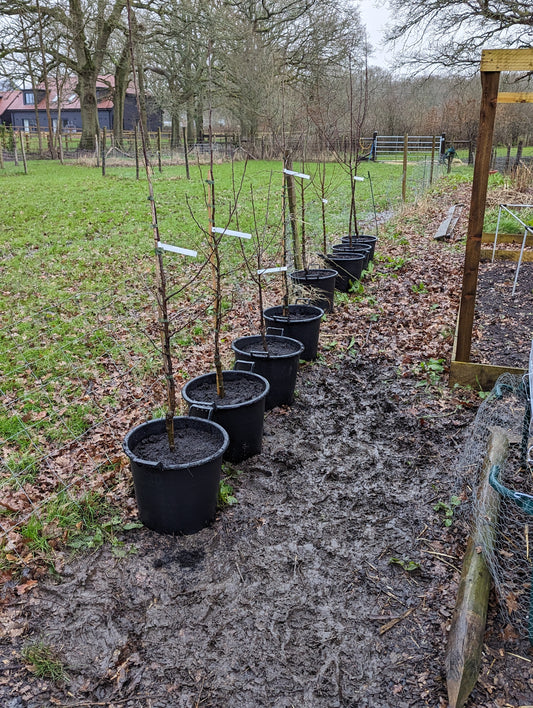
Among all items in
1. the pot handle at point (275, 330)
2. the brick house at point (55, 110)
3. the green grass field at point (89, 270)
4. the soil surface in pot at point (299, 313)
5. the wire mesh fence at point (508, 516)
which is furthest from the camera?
the brick house at point (55, 110)

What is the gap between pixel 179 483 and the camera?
276cm

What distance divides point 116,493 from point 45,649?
1056 millimetres

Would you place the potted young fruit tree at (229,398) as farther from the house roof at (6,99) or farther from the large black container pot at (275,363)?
the house roof at (6,99)

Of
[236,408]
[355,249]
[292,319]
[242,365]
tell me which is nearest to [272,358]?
[242,365]

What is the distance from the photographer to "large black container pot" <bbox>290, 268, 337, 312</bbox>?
576 cm

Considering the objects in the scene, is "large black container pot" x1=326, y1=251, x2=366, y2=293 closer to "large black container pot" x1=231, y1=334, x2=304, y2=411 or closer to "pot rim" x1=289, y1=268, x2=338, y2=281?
"pot rim" x1=289, y1=268, x2=338, y2=281

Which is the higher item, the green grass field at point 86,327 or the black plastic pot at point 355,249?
the black plastic pot at point 355,249

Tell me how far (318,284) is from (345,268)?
1246 millimetres

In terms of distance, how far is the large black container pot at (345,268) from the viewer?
271 inches

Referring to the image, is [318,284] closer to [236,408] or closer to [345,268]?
[345,268]

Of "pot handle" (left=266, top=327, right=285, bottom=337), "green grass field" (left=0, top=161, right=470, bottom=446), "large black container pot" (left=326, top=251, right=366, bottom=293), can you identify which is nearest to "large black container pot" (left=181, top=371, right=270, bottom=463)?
"green grass field" (left=0, top=161, right=470, bottom=446)

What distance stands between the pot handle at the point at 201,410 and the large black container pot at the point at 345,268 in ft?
12.6

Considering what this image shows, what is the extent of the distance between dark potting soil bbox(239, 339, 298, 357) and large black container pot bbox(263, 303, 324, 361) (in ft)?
0.84

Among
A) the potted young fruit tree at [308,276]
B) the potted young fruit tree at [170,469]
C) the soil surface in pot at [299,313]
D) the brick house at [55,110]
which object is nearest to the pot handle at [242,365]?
the soil surface in pot at [299,313]
